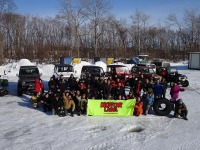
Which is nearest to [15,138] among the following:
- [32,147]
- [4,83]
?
[32,147]

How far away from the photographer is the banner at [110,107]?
14.6m

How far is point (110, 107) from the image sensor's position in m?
14.7

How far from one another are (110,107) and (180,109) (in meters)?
3.24

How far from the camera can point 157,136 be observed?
11773 millimetres

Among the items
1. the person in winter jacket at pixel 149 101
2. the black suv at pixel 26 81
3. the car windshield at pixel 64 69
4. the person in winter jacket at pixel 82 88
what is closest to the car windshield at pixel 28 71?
the black suv at pixel 26 81

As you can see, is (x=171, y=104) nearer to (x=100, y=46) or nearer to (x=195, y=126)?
(x=195, y=126)

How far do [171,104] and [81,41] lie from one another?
195ft

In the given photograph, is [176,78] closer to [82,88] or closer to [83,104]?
[82,88]

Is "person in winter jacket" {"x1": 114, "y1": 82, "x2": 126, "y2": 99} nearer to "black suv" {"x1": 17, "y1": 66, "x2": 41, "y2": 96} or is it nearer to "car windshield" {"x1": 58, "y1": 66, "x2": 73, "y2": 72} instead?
"black suv" {"x1": 17, "y1": 66, "x2": 41, "y2": 96}

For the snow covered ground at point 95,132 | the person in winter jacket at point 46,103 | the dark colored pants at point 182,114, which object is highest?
the person in winter jacket at point 46,103

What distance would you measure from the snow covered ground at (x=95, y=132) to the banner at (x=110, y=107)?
0.44 meters

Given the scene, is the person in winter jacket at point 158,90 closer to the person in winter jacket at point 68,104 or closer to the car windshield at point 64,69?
the person in winter jacket at point 68,104

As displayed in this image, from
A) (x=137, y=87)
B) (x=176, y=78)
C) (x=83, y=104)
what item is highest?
(x=137, y=87)

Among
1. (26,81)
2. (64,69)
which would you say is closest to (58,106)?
(26,81)
